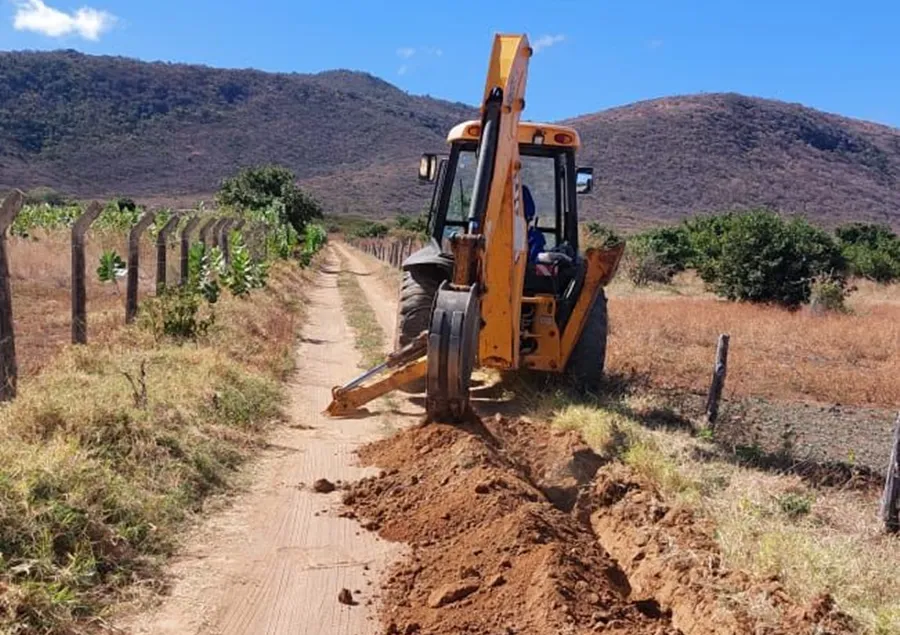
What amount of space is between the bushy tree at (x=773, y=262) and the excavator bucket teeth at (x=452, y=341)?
69.5 ft

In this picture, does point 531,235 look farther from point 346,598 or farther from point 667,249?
point 667,249

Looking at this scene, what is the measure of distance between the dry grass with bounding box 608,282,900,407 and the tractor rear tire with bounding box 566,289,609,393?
1764 millimetres

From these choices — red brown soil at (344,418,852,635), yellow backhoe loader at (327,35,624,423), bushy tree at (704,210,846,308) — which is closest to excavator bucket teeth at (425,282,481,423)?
yellow backhoe loader at (327,35,624,423)

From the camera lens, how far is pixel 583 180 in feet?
33.7

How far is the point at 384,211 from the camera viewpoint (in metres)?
97.1

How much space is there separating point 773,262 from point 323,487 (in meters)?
22.1

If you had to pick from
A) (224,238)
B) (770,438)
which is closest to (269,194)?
(224,238)

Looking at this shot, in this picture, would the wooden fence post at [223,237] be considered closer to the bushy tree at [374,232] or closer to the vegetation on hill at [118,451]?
the vegetation on hill at [118,451]

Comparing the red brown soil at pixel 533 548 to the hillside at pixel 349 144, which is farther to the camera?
the hillside at pixel 349 144

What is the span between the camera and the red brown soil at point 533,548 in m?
4.48

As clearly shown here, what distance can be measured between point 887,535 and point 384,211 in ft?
303

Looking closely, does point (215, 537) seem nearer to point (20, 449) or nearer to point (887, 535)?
point (20, 449)

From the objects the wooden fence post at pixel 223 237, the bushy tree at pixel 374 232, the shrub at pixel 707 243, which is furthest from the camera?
the bushy tree at pixel 374 232

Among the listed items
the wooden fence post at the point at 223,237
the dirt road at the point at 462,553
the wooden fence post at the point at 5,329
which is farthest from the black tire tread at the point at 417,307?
the wooden fence post at the point at 223,237
